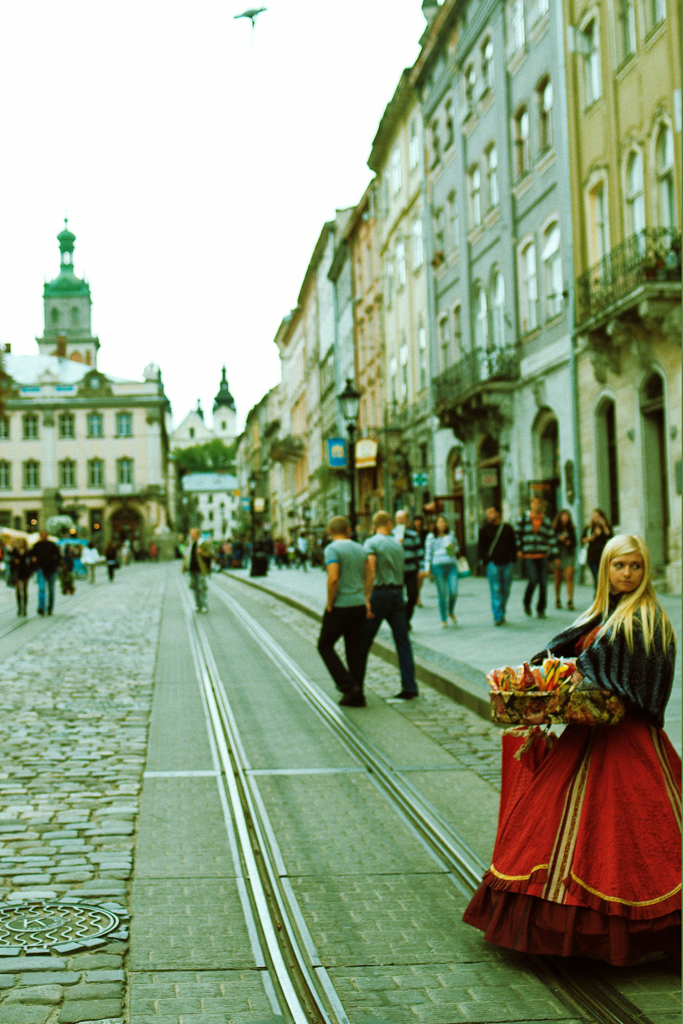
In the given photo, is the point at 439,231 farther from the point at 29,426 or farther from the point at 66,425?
the point at 29,426

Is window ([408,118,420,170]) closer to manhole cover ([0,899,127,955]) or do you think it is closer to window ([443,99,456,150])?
window ([443,99,456,150])

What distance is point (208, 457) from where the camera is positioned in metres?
153

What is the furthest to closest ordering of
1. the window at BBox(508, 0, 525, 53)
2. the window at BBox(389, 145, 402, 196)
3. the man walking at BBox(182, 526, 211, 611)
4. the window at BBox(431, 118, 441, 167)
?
the window at BBox(389, 145, 402, 196), the window at BBox(431, 118, 441, 167), the window at BBox(508, 0, 525, 53), the man walking at BBox(182, 526, 211, 611)

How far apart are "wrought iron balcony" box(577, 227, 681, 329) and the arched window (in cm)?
177

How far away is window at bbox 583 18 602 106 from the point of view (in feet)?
73.7

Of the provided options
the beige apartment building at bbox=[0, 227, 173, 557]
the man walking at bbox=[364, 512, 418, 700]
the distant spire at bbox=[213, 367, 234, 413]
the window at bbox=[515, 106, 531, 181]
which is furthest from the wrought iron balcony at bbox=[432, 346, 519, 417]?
the distant spire at bbox=[213, 367, 234, 413]

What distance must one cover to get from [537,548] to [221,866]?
12.0 metres

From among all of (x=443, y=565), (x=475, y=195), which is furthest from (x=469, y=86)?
(x=443, y=565)

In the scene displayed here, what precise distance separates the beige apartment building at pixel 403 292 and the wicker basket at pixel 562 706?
3163cm

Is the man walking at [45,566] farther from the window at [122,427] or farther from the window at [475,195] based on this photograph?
the window at [122,427]

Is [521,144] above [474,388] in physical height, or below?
above

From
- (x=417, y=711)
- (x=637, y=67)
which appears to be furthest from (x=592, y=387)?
(x=417, y=711)

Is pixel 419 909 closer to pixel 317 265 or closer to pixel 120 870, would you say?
pixel 120 870

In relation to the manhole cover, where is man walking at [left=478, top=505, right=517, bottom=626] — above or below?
above
